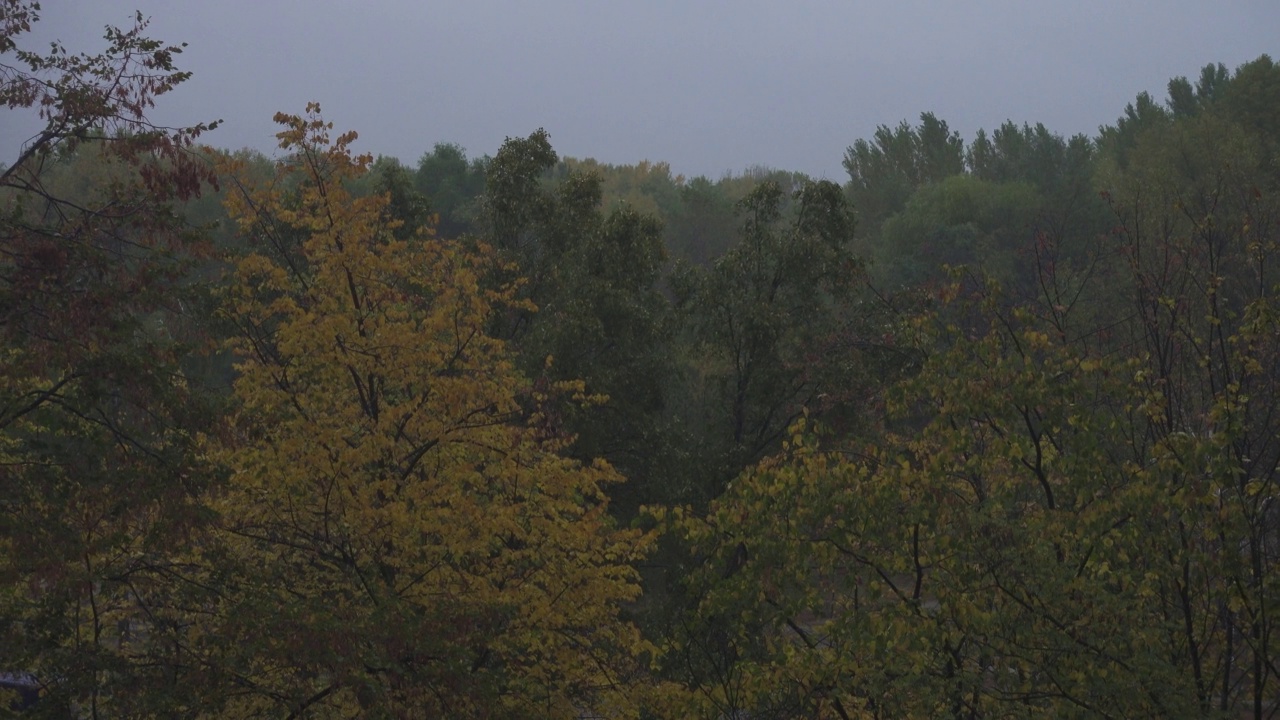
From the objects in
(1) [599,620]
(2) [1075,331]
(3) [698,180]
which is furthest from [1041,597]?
(3) [698,180]

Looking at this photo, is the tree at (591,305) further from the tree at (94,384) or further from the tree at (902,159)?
the tree at (902,159)

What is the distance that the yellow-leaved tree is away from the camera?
402 inches

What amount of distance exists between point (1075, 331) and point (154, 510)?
24315mm

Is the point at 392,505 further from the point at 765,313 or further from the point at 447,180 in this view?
the point at 447,180

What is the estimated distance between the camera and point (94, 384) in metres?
8.15

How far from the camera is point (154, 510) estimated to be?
955 centimetres

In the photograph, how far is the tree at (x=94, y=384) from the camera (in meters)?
8.18

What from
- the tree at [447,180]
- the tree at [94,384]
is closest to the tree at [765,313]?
the tree at [94,384]

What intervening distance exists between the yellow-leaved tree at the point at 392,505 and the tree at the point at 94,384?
1048 millimetres

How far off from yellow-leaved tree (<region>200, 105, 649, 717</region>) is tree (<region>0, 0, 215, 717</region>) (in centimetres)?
105

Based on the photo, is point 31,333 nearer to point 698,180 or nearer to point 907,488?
point 907,488

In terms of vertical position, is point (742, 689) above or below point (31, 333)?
below

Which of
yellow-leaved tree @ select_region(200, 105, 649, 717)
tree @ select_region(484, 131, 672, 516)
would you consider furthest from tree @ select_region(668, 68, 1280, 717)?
tree @ select_region(484, 131, 672, 516)

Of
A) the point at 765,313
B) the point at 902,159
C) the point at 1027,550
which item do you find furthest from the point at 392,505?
the point at 902,159
